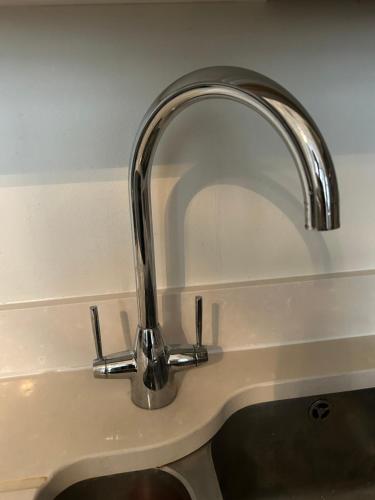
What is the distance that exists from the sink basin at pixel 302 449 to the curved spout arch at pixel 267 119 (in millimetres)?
369

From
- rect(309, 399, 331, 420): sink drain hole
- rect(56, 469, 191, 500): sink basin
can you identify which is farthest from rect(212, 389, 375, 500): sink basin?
rect(56, 469, 191, 500): sink basin

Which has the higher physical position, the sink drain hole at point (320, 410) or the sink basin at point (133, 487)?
the sink drain hole at point (320, 410)

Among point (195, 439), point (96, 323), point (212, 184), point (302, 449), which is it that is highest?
point (212, 184)

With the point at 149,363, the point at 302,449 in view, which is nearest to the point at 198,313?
the point at 149,363

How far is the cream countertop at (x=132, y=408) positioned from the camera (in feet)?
1.80

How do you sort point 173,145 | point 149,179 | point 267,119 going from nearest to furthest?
point 267,119
point 149,179
point 173,145

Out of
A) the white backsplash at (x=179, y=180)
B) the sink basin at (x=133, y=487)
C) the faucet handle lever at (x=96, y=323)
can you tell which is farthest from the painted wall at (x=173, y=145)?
the sink basin at (x=133, y=487)

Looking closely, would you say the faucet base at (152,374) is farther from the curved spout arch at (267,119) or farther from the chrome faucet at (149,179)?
the curved spout arch at (267,119)

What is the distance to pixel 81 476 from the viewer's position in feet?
1.82

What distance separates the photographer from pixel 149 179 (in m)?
0.54

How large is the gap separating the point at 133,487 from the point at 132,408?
0.10 m

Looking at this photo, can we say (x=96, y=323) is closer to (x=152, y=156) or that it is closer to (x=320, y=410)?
(x=152, y=156)

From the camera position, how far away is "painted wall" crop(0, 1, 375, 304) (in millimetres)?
594

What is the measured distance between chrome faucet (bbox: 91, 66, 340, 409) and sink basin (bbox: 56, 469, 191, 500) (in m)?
0.09
